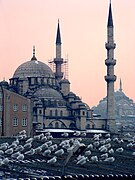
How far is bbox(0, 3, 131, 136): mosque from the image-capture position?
139 feet

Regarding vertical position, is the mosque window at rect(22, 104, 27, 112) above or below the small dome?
below

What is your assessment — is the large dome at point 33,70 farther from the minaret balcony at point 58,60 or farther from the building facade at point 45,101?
the minaret balcony at point 58,60

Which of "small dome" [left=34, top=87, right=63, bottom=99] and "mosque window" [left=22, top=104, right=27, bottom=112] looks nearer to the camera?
"mosque window" [left=22, top=104, right=27, bottom=112]

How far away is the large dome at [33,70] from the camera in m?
53.2

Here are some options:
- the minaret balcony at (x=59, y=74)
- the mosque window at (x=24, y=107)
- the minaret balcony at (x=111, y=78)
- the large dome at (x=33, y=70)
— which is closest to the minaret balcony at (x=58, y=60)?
the minaret balcony at (x=59, y=74)

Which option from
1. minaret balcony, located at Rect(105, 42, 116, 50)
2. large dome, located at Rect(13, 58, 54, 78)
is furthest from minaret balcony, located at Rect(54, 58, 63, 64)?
minaret balcony, located at Rect(105, 42, 116, 50)

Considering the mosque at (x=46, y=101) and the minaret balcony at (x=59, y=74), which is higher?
the minaret balcony at (x=59, y=74)

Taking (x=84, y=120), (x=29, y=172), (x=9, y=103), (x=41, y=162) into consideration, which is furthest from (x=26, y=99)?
(x=29, y=172)

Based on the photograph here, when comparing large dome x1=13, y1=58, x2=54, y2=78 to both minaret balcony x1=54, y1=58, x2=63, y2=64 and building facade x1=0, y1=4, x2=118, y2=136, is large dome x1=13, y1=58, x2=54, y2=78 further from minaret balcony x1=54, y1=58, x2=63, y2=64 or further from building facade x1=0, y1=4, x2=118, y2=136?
minaret balcony x1=54, y1=58, x2=63, y2=64

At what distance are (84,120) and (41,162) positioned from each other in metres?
26.7

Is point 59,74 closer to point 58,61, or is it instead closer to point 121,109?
point 58,61

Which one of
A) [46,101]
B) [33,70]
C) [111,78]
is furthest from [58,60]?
[111,78]

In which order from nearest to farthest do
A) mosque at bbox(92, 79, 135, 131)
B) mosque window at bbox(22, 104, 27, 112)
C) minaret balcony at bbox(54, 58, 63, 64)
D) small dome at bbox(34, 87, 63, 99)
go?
1. mosque window at bbox(22, 104, 27, 112)
2. small dome at bbox(34, 87, 63, 99)
3. minaret balcony at bbox(54, 58, 63, 64)
4. mosque at bbox(92, 79, 135, 131)

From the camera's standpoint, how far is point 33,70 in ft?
176
